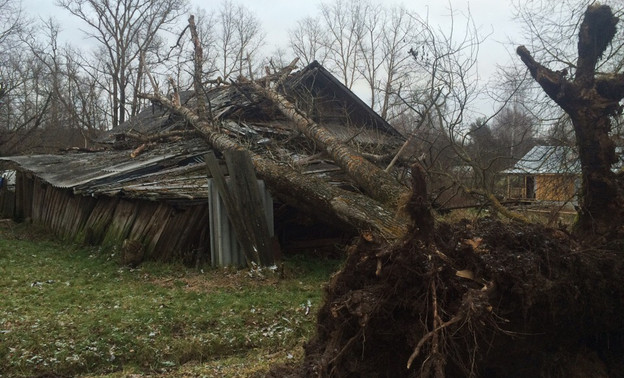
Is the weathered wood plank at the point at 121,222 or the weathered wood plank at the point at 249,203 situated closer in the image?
the weathered wood plank at the point at 249,203

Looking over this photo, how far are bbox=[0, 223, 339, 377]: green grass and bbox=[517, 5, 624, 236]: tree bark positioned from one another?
286cm

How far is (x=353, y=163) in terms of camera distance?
820 cm

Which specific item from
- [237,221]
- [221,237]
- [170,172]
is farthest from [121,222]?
[237,221]

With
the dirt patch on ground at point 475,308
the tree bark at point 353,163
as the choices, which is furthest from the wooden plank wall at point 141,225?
the dirt patch on ground at point 475,308

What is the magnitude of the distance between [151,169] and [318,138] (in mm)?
3485

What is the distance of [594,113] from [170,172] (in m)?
7.81

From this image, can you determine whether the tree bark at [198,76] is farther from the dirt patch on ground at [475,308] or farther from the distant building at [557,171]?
the dirt patch on ground at [475,308]

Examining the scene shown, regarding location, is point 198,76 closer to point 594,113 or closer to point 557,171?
point 557,171

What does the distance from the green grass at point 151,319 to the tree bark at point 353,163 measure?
5.18ft

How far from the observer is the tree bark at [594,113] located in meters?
4.19

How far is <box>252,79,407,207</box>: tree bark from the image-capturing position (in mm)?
6984

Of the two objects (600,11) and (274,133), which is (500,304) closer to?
(600,11)

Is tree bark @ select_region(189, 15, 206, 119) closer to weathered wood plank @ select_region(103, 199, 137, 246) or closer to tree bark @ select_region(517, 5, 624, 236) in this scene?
weathered wood plank @ select_region(103, 199, 137, 246)

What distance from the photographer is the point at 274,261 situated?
8.13m
